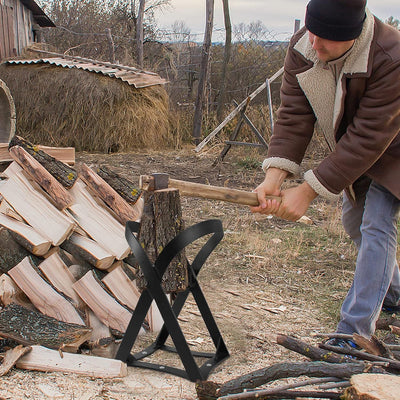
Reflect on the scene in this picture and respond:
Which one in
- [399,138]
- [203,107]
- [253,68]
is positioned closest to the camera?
[399,138]

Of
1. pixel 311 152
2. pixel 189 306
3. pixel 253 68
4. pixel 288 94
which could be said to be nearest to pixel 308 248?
pixel 189 306

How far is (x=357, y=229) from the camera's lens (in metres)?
3.06

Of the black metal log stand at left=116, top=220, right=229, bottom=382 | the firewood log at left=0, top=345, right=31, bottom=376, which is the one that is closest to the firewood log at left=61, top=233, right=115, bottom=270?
the black metal log stand at left=116, top=220, right=229, bottom=382

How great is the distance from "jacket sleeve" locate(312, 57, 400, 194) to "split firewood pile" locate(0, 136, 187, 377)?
881 millimetres

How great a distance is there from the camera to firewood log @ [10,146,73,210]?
3.10 meters

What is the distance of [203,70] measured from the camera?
10992 millimetres

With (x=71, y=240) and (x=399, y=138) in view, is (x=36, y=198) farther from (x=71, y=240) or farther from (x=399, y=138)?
(x=399, y=138)

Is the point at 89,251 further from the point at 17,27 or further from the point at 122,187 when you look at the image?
the point at 17,27

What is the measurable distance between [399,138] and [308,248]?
7.56 ft

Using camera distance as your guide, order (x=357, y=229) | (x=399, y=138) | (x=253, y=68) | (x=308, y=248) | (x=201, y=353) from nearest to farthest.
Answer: (x=399, y=138) → (x=201, y=353) → (x=357, y=229) → (x=308, y=248) → (x=253, y=68)

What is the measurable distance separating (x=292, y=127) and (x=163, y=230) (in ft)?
3.24

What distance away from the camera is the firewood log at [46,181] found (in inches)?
122

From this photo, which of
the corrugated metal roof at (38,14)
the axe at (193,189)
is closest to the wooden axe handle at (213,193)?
the axe at (193,189)

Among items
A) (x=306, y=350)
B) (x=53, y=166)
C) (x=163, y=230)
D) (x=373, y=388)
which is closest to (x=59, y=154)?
(x=53, y=166)
